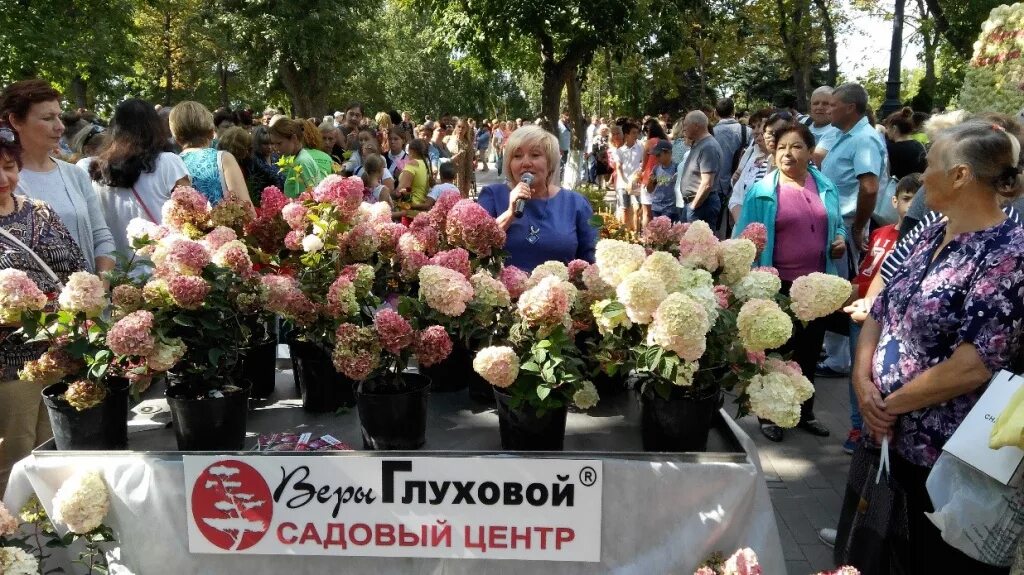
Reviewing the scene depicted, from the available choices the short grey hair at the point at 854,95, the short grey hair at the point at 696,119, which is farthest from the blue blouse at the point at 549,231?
the short grey hair at the point at 696,119

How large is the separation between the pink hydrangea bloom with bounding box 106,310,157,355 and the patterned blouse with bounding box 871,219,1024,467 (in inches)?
83.0

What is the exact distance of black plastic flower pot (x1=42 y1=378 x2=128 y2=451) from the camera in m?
2.15

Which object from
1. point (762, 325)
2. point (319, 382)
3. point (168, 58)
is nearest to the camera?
point (762, 325)

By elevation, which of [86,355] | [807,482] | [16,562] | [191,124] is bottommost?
[807,482]

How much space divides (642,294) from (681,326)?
0.13 metres

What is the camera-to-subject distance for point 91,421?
216 centimetres

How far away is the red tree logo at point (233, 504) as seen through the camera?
80.6 inches

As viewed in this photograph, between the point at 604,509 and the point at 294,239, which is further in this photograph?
the point at 294,239

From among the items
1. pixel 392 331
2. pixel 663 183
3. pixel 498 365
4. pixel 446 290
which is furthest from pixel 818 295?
pixel 663 183

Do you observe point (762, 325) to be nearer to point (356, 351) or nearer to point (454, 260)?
point (454, 260)

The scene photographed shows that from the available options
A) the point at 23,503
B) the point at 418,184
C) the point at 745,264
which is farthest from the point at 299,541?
the point at 418,184

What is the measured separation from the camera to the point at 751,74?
38688mm

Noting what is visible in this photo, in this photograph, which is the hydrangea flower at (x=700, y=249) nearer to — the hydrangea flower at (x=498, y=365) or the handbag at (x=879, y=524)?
the hydrangea flower at (x=498, y=365)

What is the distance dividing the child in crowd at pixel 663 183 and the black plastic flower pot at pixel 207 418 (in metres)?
7.24
